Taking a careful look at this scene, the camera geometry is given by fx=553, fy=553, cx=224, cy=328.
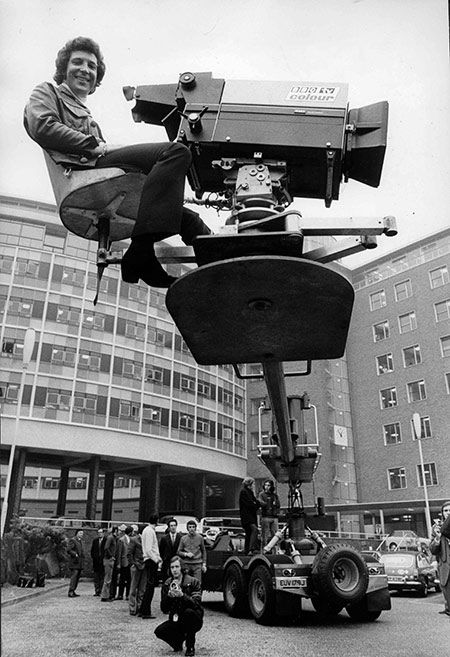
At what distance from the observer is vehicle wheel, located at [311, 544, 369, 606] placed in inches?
263

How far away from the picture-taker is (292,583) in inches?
266

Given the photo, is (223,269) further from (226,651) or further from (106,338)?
(106,338)

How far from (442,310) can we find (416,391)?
4841mm

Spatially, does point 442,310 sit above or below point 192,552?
above

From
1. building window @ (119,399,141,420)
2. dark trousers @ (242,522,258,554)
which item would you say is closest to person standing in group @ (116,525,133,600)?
dark trousers @ (242,522,258,554)

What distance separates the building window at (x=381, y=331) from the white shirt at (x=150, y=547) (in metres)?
24.3

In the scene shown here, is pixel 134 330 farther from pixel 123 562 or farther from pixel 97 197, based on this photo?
pixel 97 197

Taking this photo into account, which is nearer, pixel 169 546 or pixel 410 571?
pixel 169 546

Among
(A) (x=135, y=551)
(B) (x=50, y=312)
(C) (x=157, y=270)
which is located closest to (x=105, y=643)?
(A) (x=135, y=551)

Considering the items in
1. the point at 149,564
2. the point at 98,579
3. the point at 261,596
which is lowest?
the point at 98,579

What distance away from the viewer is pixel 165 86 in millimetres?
2682

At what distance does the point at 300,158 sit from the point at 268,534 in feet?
21.4

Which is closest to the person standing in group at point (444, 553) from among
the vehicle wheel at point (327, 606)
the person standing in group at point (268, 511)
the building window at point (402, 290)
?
the vehicle wheel at point (327, 606)

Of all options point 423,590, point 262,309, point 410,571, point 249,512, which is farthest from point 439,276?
point 262,309
